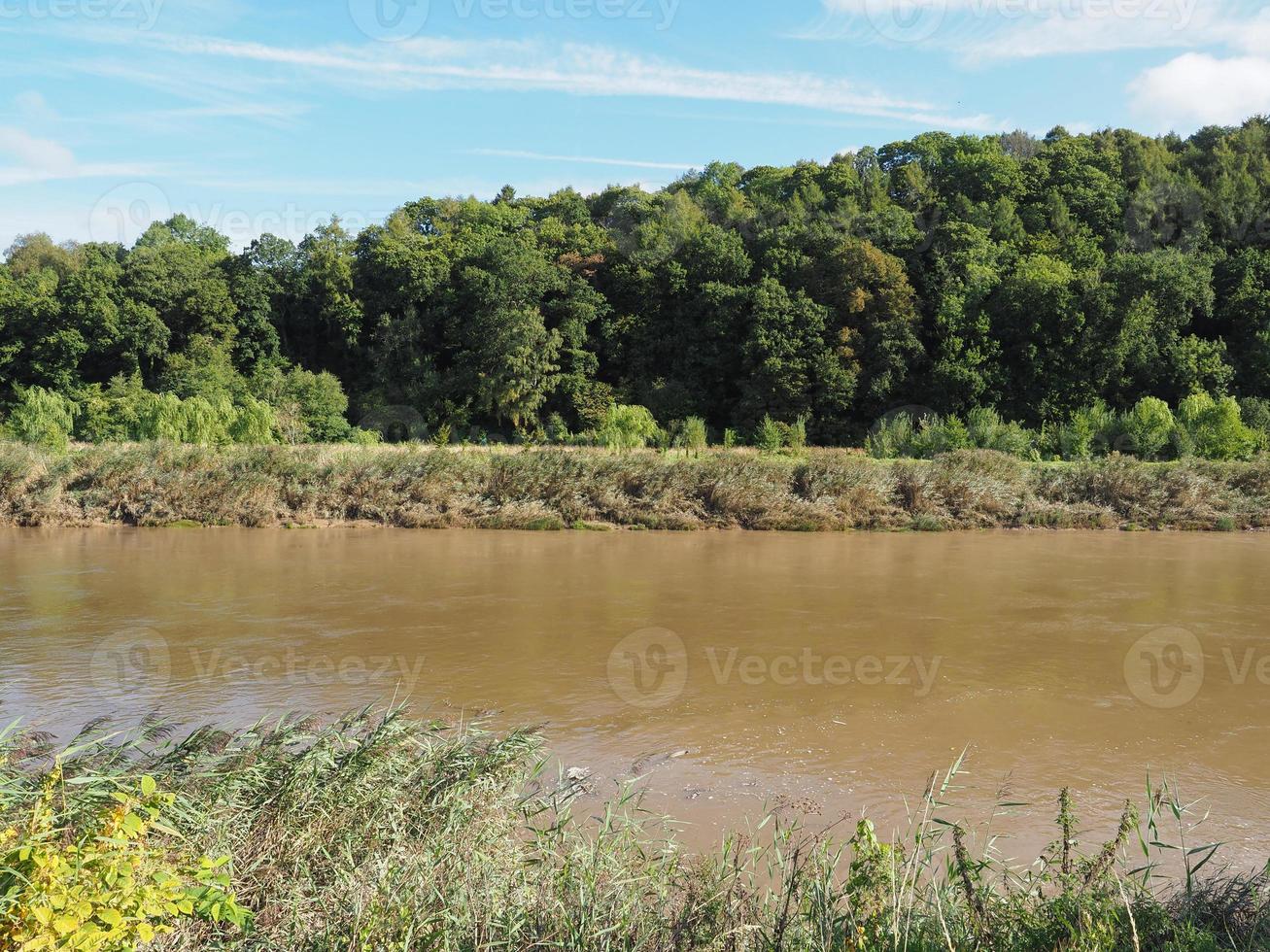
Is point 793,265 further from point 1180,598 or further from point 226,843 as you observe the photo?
point 226,843

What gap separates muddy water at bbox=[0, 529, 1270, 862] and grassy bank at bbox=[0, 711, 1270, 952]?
1442 millimetres

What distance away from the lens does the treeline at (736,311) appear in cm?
4100

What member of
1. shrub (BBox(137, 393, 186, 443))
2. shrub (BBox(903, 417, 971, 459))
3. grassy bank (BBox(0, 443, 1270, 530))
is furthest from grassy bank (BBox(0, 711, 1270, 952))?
shrub (BBox(903, 417, 971, 459))

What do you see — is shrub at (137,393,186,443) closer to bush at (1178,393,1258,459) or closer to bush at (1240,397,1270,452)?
bush at (1178,393,1258,459)

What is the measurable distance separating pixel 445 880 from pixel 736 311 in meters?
42.9

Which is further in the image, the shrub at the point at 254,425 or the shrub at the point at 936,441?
the shrub at the point at 936,441

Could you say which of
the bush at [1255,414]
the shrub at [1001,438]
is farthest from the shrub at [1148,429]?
the bush at [1255,414]

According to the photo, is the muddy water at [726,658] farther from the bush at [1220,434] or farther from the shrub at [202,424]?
the bush at [1220,434]

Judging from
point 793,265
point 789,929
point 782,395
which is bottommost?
point 789,929

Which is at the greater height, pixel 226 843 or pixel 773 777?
pixel 226 843

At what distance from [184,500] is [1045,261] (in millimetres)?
39254

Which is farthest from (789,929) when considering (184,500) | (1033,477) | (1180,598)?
(1033,477)

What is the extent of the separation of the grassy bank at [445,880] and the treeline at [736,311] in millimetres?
29983

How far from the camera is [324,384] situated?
44.2m
